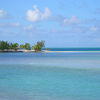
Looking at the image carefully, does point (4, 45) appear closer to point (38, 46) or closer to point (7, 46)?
point (7, 46)

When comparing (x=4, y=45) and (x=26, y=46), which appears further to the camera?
(x=26, y=46)

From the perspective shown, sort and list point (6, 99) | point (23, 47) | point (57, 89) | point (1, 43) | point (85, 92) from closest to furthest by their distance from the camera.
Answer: point (6, 99), point (85, 92), point (57, 89), point (1, 43), point (23, 47)

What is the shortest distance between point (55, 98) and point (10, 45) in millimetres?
77474

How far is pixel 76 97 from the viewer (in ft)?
36.1

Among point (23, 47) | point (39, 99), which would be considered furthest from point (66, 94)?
point (23, 47)

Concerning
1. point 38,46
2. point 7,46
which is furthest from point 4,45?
point 38,46

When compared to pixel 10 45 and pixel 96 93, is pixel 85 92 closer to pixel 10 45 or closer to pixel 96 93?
Result: pixel 96 93

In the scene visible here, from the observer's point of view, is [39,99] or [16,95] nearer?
[39,99]

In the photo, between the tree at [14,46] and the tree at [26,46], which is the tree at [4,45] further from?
the tree at [26,46]

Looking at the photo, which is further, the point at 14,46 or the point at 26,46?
the point at 26,46

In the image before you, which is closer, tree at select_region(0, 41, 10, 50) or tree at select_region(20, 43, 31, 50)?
tree at select_region(0, 41, 10, 50)

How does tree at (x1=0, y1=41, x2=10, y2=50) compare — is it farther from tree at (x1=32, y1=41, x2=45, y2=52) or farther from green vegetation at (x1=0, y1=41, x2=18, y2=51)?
tree at (x1=32, y1=41, x2=45, y2=52)

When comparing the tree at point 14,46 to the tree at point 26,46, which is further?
the tree at point 26,46

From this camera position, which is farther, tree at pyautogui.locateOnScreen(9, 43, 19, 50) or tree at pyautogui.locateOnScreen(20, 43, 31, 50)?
tree at pyautogui.locateOnScreen(20, 43, 31, 50)
